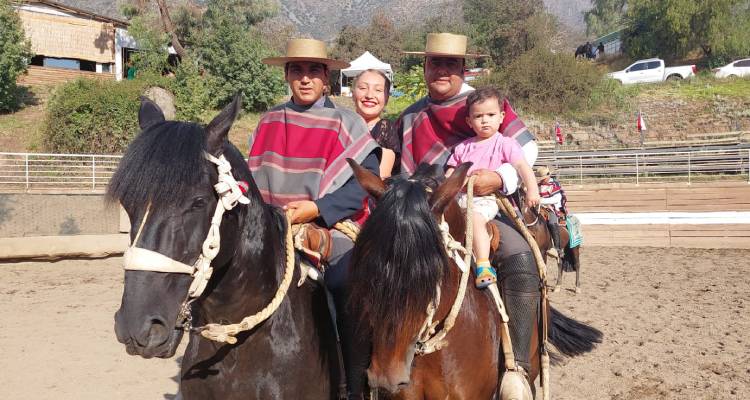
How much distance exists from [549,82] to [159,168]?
95.9 feet

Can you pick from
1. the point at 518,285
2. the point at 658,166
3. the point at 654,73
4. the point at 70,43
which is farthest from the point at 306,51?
the point at 654,73

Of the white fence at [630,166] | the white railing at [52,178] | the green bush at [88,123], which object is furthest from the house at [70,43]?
the white railing at [52,178]

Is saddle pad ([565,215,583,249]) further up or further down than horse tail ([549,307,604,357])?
further up

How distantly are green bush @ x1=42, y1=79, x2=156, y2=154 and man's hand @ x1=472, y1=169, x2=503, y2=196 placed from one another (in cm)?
2058

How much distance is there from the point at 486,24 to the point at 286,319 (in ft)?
155

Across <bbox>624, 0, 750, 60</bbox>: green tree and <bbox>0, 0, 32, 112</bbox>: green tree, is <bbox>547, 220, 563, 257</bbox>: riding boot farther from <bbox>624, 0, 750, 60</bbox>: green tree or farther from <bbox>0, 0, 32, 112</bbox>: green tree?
<bbox>624, 0, 750, 60</bbox>: green tree

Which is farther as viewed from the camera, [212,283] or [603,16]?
[603,16]

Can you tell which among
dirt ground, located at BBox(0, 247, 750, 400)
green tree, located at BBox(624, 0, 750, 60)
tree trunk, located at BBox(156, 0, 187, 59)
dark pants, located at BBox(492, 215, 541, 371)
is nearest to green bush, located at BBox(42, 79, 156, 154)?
tree trunk, located at BBox(156, 0, 187, 59)

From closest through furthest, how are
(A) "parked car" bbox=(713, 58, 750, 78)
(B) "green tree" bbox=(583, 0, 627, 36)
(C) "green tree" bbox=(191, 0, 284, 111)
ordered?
(C) "green tree" bbox=(191, 0, 284, 111) → (A) "parked car" bbox=(713, 58, 750, 78) → (B) "green tree" bbox=(583, 0, 627, 36)

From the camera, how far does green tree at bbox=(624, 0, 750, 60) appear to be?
3962cm

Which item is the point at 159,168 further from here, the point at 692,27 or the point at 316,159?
the point at 692,27

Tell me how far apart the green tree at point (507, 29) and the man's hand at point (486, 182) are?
3683 cm

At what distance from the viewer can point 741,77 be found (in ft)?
105

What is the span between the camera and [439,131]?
3.76 m
